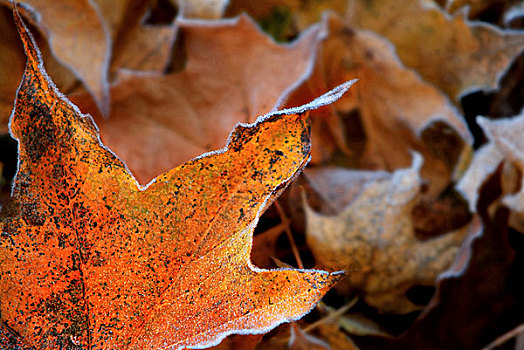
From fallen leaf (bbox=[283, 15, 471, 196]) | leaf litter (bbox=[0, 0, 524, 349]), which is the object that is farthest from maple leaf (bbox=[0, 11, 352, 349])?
fallen leaf (bbox=[283, 15, 471, 196])

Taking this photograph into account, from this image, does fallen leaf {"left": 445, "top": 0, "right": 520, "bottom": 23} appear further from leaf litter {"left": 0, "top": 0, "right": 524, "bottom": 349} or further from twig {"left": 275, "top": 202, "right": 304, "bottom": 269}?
twig {"left": 275, "top": 202, "right": 304, "bottom": 269}

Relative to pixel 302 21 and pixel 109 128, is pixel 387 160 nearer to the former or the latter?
pixel 302 21

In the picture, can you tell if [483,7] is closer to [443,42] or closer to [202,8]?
[443,42]

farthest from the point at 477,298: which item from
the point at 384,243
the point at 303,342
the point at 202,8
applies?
the point at 202,8

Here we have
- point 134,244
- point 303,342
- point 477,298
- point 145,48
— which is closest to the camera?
point 134,244

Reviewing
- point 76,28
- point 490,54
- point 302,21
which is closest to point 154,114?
point 76,28
